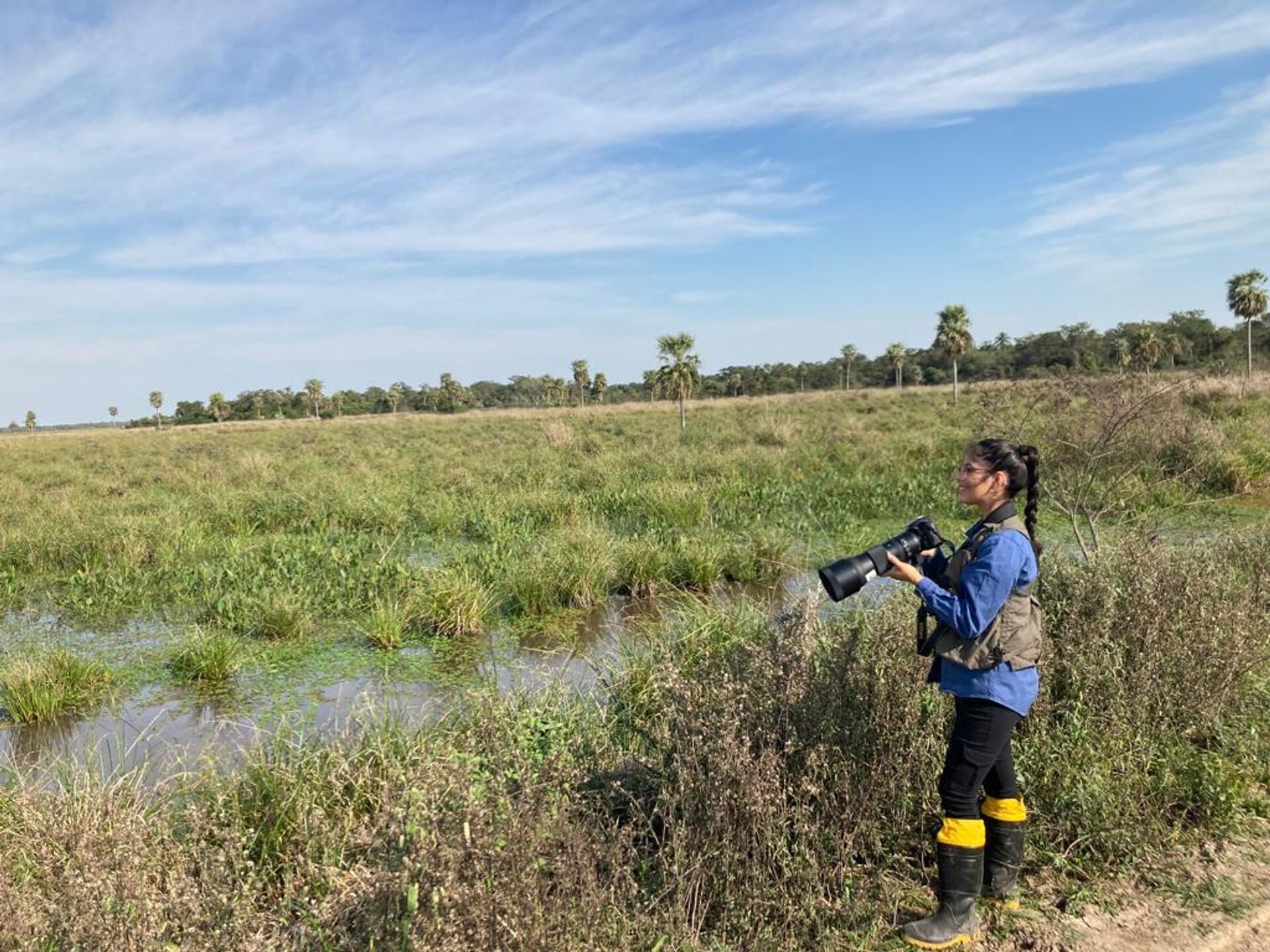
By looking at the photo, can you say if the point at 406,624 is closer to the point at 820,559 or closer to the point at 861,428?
the point at 820,559

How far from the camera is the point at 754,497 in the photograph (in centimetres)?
1367

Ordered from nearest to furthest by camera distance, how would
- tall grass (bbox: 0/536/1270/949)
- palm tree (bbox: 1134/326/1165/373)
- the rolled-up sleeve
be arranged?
tall grass (bbox: 0/536/1270/949) < the rolled-up sleeve < palm tree (bbox: 1134/326/1165/373)

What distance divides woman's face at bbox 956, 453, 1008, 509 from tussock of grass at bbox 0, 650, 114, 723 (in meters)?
6.53

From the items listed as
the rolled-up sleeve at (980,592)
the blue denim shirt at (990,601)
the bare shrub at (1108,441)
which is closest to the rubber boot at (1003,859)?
the blue denim shirt at (990,601)

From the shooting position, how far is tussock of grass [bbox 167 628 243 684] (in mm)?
6668

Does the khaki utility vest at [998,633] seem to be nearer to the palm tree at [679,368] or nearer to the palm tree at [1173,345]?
the palm tree at [679,368]

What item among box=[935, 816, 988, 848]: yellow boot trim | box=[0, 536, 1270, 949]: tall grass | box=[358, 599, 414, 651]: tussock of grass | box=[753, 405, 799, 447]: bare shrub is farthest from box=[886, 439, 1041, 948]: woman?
box=[753, 405, 799, 447]: bare shrub

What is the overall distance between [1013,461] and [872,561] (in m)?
0.62

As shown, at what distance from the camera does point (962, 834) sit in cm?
290

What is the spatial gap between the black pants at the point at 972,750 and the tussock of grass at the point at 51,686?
6.29 meters

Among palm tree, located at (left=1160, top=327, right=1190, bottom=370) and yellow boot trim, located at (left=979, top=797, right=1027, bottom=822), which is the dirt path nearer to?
yellow boot trim, located at (left=979, top=797, right=1027, bottom=822)

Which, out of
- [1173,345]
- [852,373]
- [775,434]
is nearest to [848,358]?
[852,373]

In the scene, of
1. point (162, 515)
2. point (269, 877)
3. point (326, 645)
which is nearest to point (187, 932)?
point (269, 877)

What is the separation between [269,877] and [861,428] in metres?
24.7
